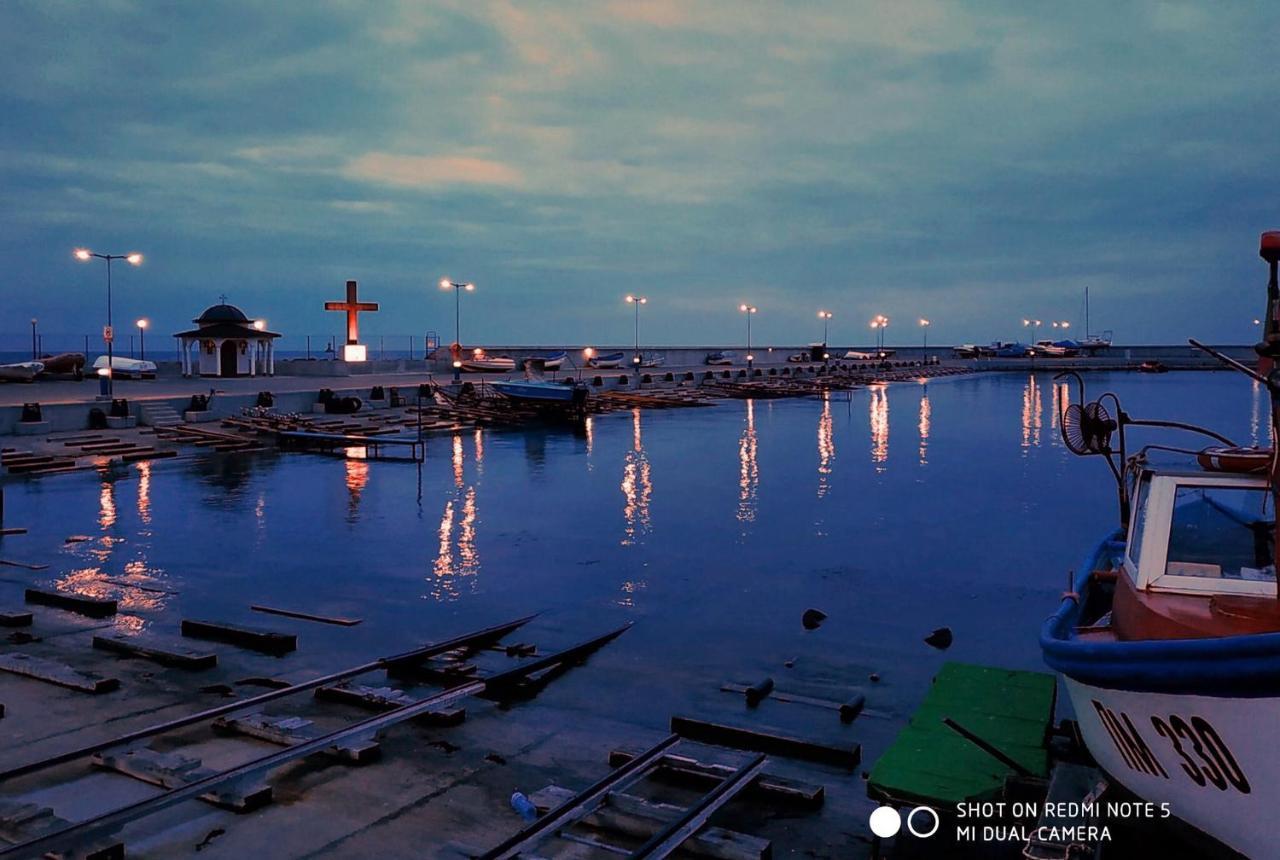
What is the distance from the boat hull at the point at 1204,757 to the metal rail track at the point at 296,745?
648cm

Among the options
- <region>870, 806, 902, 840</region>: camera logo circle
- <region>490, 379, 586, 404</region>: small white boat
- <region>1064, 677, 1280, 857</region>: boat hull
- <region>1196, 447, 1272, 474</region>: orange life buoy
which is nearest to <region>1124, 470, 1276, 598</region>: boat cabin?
<region>1196, 447, 1272, 474</region>: orange life buoy

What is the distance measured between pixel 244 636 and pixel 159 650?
1102 mm

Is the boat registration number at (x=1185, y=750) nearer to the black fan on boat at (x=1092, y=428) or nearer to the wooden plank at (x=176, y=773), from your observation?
the black fan on boat at (x=1092, y=428)

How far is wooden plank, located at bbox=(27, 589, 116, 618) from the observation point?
45.9 feet

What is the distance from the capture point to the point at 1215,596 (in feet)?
23.4

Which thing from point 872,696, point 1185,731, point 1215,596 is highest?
point 1215,596

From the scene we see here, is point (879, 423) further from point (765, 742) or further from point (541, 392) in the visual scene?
point (765, 742)

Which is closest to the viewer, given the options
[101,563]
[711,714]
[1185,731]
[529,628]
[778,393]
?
[1185,731]

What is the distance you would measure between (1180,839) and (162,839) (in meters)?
7.86

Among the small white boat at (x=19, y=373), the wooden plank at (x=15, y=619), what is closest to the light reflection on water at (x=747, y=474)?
the wooden plank at (x=15, y=619)

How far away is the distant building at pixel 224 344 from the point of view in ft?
202

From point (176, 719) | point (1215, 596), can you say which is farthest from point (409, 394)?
point (1215, 596)

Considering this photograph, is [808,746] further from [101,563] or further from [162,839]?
[101,563]

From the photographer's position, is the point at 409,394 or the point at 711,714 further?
the point at 409,394
